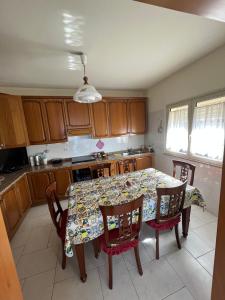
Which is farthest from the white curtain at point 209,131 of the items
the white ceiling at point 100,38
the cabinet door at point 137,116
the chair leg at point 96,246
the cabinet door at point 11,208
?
the cabinet door at point 11,208

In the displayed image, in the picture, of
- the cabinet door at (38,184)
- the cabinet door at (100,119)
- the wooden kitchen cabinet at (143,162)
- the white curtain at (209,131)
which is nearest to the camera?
the white curtain at (209,131)

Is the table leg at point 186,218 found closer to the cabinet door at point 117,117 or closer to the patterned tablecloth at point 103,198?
the patterned tablecloth at point 103,198

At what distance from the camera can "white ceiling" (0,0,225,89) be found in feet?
→ 4.07

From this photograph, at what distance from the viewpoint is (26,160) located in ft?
10.9

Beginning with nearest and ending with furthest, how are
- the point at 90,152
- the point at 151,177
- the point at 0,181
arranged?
the point at 151,177
the point at 0,181
the point at 90,152

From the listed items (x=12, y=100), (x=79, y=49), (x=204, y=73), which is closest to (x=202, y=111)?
(x=204, y=73)

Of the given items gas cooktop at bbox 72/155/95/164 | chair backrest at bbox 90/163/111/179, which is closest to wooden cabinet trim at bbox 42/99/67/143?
gas cooktop at bbox 72/155/95/164

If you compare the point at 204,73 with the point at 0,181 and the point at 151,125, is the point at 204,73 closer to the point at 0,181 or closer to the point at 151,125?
the point at 151,125

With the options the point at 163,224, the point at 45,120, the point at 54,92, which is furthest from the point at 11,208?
the point at 54,92

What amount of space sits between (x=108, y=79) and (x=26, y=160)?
2.53m

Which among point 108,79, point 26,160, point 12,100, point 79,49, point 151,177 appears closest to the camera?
point 79,49

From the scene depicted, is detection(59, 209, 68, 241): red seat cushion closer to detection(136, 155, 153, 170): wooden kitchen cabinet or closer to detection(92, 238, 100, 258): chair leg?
detection(92, 238, 100, 258): chair leg

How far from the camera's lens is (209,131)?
7.81ft

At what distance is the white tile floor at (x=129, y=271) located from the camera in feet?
4.58
